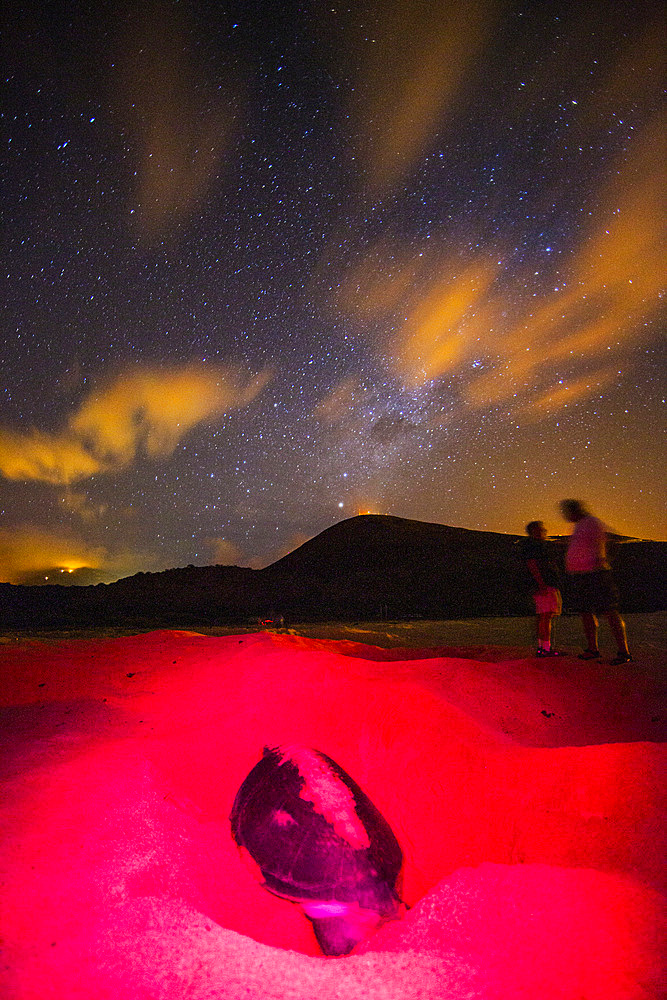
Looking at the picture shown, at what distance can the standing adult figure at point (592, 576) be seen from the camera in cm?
559

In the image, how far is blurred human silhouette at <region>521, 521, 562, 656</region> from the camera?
605 centimetres

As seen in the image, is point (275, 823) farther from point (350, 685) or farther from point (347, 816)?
point (350, 685)

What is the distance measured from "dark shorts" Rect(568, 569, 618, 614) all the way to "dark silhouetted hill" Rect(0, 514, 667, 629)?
30.3ft

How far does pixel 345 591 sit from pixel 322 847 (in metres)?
19.6

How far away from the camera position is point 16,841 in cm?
179

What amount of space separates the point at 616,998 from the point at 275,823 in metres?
1.72

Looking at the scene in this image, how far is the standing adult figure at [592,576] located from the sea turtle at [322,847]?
14.2 ft

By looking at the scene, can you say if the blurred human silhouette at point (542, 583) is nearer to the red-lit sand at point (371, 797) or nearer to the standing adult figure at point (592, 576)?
the standing adult figure at point (592, 576)

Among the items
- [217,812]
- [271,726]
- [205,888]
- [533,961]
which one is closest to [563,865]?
[533,961]

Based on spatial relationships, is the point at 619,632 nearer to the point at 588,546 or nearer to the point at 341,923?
the point at 588,546

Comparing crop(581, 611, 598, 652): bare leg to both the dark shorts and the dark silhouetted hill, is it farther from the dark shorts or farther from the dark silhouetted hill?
the dark silhouetted hill

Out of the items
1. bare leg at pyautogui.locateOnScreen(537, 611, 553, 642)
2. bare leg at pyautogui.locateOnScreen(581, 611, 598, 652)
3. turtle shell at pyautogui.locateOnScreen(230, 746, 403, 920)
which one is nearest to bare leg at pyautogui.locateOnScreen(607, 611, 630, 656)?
bare leg at pyautogui.locateOnScreen(581, 611, 598, 652)

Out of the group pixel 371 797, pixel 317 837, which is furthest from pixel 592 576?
pixel 317 837

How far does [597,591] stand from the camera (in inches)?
224
